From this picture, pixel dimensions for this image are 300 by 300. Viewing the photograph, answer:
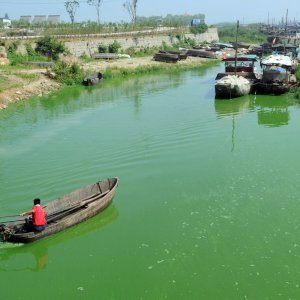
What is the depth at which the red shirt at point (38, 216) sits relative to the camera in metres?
13.0

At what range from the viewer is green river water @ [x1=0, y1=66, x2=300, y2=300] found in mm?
11820

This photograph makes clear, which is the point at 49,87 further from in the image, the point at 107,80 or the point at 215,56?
the point at 215,56

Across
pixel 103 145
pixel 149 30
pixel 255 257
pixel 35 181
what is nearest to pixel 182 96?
pixel 103 145

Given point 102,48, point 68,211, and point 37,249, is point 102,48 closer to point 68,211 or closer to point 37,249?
point 68,211

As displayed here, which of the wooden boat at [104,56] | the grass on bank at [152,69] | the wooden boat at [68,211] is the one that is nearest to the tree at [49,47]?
the wooden boat at [104,56]

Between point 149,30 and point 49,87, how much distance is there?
36668 mm

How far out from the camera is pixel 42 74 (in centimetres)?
3978

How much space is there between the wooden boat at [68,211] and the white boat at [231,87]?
1977cm

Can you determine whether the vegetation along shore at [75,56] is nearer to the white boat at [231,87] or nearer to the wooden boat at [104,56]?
the wooden boat at [104,56]

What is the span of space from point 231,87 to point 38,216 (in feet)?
77.4

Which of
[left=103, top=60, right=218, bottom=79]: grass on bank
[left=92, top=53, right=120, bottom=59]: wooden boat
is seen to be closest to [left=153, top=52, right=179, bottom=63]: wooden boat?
[left=103, top=60, right=218, bottom=79]: grass on bank

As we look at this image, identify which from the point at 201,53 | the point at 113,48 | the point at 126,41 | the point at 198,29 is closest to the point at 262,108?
the point at 113,48

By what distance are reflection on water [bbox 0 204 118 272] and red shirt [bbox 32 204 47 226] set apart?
0.82 meters

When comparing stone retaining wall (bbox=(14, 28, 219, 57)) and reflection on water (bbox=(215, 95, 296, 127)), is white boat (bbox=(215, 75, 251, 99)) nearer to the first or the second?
reflection on water (bbox=(215, 95, 296, 127))
